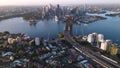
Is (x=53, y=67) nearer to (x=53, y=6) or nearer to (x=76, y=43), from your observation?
(x=76, y=43)

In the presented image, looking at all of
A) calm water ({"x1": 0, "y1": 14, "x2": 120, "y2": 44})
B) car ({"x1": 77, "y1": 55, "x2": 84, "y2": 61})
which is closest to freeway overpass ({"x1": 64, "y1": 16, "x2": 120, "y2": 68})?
car ({"x1": 77, "y1": 55, "x2": 84, "y2": 61})

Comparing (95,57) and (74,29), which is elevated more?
(95,57)

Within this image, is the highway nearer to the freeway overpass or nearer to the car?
the freeway overpass

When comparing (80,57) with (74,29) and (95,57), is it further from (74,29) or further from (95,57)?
(74,29)

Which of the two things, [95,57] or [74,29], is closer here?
[95,57]

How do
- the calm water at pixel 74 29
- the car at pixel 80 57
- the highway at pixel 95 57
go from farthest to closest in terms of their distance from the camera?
the calm water at pixel 74 29 → the car at pixel 80 57 → the highway at pixel 95 57

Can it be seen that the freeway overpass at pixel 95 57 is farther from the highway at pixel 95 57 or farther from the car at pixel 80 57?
the car at pixel 80 57

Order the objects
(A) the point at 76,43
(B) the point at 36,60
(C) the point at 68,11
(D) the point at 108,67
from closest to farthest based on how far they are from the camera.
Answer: (D) the point at 108,67 < (B) the point at 36,60 < (A) the point at 76,43 < (C) the point at 68,11

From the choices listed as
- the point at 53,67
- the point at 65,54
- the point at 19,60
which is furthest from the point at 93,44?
the point at 19,60

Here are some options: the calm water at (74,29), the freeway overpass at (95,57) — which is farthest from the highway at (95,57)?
the calm water at (74,29)

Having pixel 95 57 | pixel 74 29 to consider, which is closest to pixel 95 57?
pixel 95 57

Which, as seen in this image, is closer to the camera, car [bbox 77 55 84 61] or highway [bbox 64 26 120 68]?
highway [bbox 64 26 120 68]
